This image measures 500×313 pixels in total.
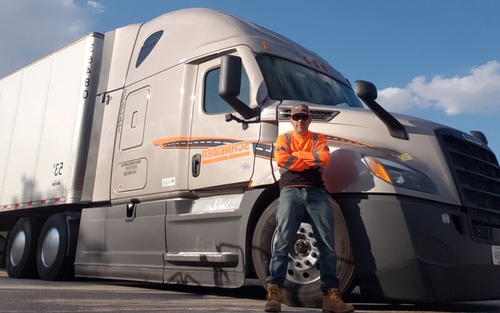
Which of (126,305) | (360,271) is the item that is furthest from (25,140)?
(360,271)

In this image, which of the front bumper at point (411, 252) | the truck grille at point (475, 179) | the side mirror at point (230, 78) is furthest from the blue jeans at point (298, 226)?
the truck grille at point (475, 179)

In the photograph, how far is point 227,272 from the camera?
5941 mm

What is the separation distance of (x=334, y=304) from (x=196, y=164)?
2.58 metres

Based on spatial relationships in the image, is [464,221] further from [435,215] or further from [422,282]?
[422,282]

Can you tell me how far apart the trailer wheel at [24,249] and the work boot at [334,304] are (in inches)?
245

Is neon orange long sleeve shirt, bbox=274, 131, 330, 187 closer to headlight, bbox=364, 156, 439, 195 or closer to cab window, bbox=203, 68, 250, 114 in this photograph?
headlight, bbox=364, 156, 439, 195

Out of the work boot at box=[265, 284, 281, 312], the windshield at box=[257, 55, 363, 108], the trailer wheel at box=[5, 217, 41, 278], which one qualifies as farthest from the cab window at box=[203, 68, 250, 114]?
the trailer wheel at box=[5, 217, 41, 278]

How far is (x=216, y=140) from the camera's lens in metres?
6.38

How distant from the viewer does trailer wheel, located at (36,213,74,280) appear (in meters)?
8.55

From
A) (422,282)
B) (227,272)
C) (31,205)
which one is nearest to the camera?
(422,282)

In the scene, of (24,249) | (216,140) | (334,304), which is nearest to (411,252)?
(334,304)

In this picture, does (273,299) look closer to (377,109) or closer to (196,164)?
(377,109)

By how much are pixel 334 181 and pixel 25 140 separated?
6.48m

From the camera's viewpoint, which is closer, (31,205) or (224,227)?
(224,227)
